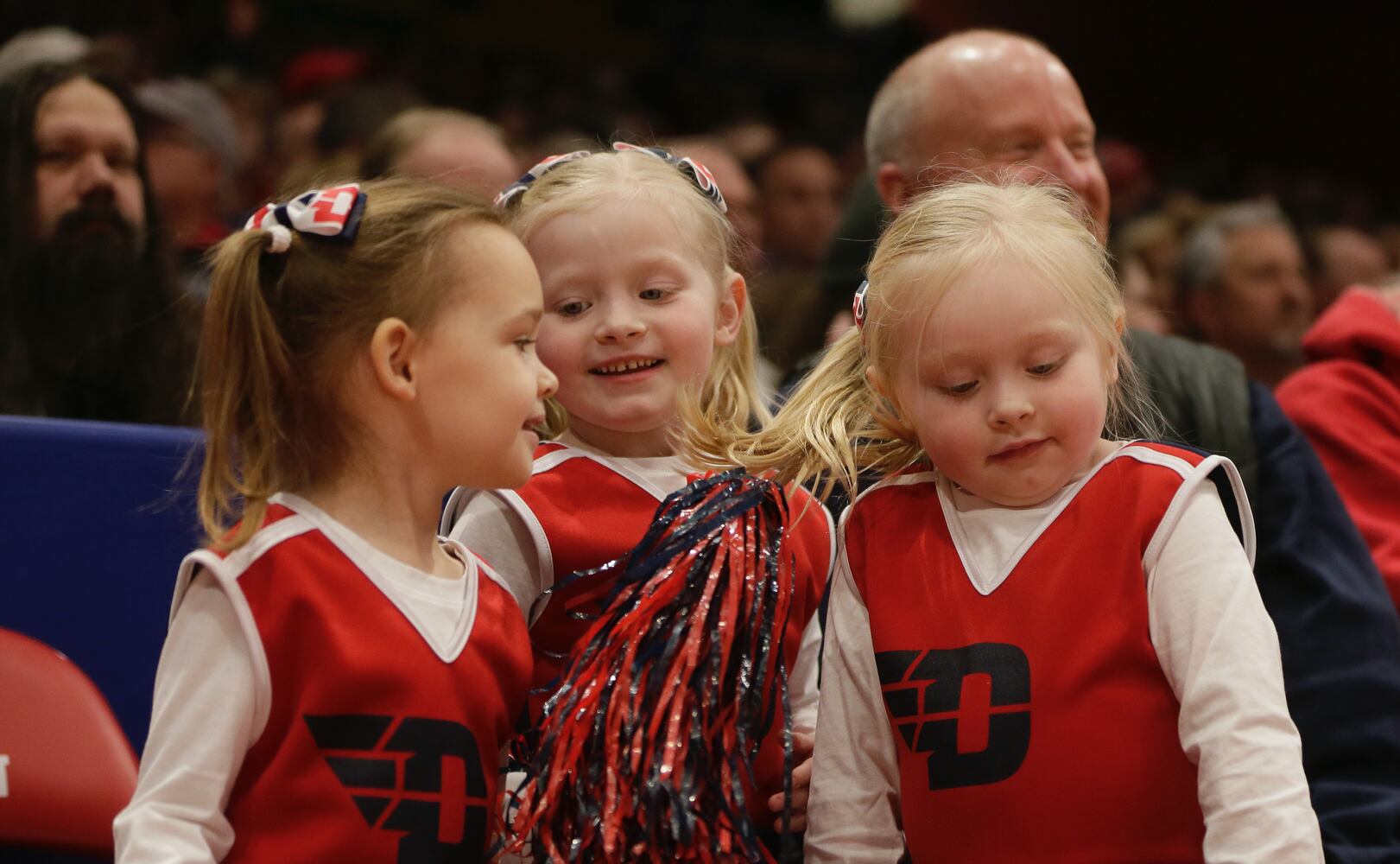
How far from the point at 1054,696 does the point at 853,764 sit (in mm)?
224

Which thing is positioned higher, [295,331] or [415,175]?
[415,175]

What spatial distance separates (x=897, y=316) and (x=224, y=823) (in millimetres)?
816

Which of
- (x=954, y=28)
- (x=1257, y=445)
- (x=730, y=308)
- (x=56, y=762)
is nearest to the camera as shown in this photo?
(x=56, y=762)

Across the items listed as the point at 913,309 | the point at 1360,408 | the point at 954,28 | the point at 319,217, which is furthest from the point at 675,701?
the point at 954,28

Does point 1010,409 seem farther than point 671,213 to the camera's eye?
No

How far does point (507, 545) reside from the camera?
5.34 ft

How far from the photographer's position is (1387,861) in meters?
1.82

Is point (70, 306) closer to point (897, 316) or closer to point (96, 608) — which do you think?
point (96, 608)

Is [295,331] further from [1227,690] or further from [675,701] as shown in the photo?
[1227,690]

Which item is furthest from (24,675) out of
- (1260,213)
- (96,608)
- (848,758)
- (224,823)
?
(1260,213)

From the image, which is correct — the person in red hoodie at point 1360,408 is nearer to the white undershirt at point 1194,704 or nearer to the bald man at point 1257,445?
the bald man at point 1257,445

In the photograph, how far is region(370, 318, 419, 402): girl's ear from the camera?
1.40 meters

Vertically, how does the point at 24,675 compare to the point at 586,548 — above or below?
below

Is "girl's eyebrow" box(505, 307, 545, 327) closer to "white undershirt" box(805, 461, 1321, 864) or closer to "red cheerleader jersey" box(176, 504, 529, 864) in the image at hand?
"red cheerleader jersey" box(176, 504, 529, 864)
